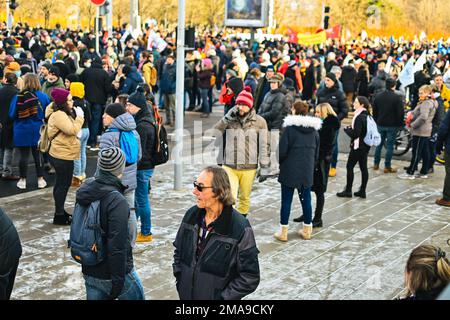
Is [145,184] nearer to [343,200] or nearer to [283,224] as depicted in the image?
[283,224]

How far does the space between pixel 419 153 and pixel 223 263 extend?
28.4 feet

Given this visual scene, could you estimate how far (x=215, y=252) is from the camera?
14.5ft

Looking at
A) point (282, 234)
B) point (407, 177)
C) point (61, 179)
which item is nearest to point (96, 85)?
point (61, 179)

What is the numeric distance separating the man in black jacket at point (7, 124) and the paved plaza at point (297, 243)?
961mm

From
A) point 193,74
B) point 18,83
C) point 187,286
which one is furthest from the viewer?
point 193,74

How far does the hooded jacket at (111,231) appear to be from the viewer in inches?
193

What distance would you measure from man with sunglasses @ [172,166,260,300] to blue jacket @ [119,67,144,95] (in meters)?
10.6

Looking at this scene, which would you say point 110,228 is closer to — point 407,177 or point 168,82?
point 407,177

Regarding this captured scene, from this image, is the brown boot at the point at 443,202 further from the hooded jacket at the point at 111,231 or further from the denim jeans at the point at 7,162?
the hooded jacket at the point at 111,231

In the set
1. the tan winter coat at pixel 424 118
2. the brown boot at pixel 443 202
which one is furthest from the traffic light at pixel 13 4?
the brown boot at pixel 443 202

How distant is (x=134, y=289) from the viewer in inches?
209

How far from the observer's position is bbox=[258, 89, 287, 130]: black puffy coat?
461 inches
